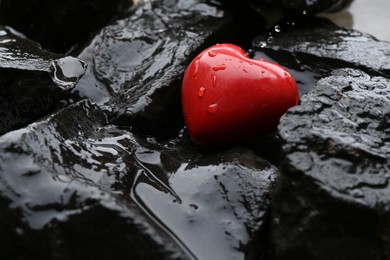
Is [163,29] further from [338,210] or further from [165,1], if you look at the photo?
[338,210]

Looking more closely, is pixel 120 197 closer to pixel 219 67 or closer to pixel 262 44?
pixel 219 67

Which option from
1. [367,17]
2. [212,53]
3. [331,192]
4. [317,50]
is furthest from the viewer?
[367,17]

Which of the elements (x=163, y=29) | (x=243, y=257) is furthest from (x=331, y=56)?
(x=243, y=257)

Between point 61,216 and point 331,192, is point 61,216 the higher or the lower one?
the lower one

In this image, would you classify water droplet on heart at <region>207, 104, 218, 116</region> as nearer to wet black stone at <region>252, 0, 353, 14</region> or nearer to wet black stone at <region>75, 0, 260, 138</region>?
wet black stone at <region>75, 0, 260, 138</region>

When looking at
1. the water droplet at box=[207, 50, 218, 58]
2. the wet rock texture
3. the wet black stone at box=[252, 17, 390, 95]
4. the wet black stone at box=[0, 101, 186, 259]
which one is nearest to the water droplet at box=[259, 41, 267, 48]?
the wet black stone at box=[252, 17, 390, 95]

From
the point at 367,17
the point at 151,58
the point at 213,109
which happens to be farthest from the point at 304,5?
the point at 213,109
